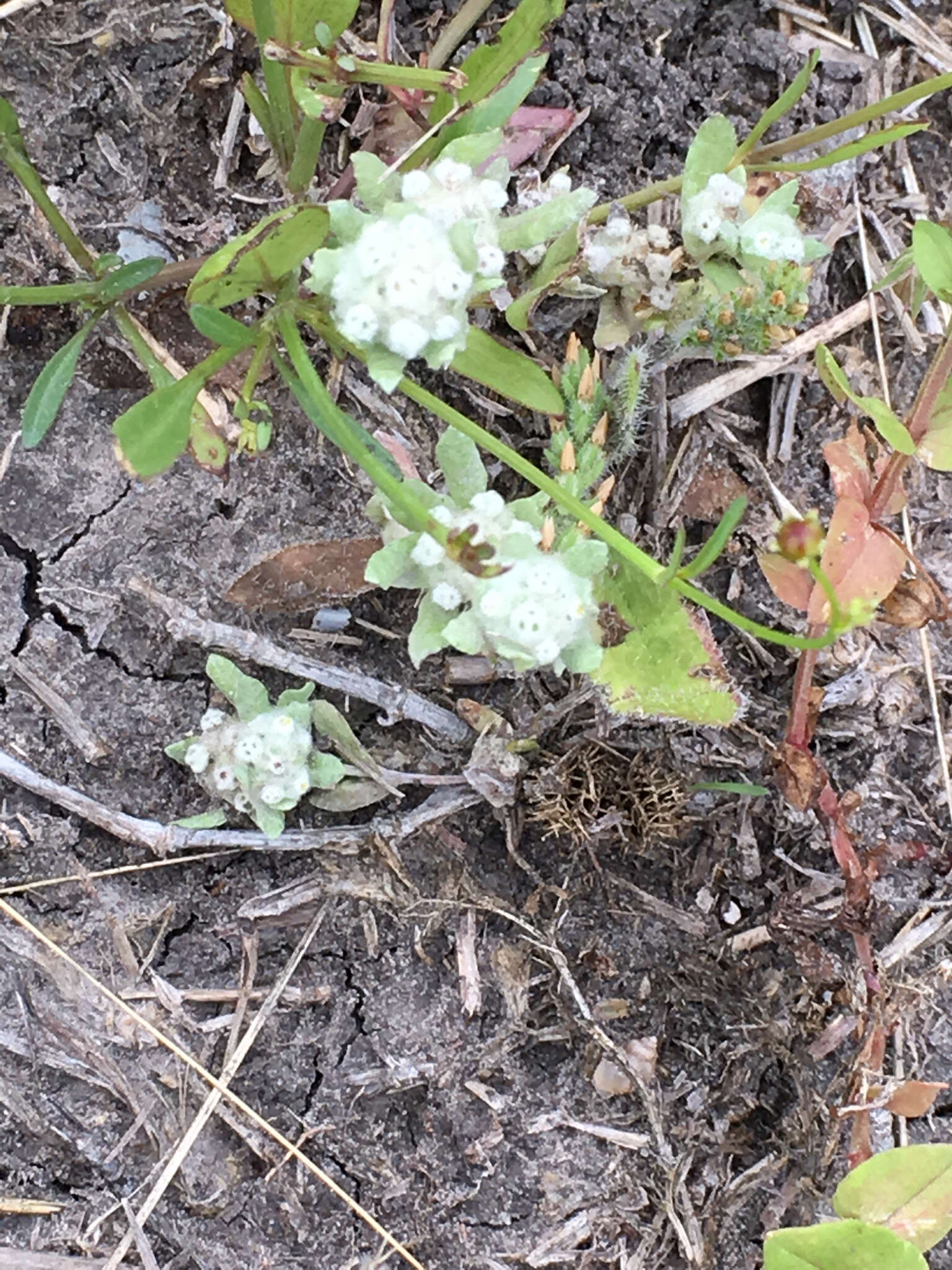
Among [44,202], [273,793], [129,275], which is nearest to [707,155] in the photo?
[129,275]

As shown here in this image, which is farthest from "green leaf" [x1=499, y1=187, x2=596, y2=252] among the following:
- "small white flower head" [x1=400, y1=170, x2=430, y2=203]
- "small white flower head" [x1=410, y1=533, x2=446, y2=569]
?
"small white flower head" [x1=410, y1=533, x2=446, y2=569]

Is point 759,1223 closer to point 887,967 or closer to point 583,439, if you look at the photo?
point 887,967

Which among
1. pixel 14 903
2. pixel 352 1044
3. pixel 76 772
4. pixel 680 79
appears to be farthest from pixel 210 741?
pixel 680 79

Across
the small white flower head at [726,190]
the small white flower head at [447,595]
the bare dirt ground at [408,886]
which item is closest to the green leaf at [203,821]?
the bare dirt ground at [408,886]

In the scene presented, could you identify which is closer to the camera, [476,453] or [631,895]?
[476,453]

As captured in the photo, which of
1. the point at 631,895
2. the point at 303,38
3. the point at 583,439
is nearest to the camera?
the point at 303,38

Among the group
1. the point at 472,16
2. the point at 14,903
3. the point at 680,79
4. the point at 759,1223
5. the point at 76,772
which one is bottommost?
the point at 759,1223
